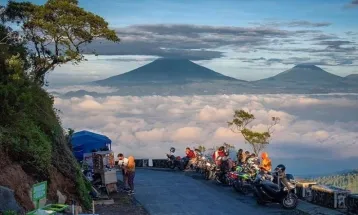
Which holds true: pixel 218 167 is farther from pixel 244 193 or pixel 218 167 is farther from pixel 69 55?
pixel 69 55

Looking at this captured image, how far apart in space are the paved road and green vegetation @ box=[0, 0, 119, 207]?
2795mm

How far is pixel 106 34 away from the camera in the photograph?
1249 inches

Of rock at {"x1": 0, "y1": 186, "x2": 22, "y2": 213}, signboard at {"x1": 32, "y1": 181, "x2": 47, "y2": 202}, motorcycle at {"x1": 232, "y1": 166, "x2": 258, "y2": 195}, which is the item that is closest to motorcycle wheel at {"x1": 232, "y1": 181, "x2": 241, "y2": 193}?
motorcycle at {"x1": 232, "y1": 166, "x2": 258, "y2": 195}

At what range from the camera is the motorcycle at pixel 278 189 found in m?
20.7

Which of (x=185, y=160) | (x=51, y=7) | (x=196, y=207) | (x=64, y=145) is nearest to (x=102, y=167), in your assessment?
(x=64, y=145)

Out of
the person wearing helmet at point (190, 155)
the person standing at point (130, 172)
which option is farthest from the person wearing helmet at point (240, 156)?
the person wearing helmet at point (190, 155)

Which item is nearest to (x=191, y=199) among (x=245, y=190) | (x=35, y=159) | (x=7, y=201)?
(x=245, y=190)

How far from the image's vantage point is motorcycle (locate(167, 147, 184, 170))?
128 ft

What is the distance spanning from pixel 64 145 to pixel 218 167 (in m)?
9.46

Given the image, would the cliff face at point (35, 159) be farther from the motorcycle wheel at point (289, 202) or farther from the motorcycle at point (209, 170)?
the motorcycle at point (209, 170)

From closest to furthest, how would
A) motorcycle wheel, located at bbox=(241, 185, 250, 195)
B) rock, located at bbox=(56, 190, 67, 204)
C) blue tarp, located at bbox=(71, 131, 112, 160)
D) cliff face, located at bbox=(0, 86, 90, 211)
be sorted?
cliff face, located at bbox=(0, 86, 90, 211), rock, located at bbox=(56, 190, 67, 204), motorcycle wheel, located at bbox=(241, 185, 250, 195), blue tarp, located at bbox=(71, 131, 112, 160)

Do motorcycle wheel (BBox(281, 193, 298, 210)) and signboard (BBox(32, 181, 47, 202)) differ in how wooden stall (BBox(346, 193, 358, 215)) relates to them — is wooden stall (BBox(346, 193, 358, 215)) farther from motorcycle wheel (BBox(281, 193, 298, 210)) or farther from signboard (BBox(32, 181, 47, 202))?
signboard (BBox(32, 181, 47, 202))

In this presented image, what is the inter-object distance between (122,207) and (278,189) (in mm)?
5098

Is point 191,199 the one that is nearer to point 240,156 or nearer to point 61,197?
point 61,197
